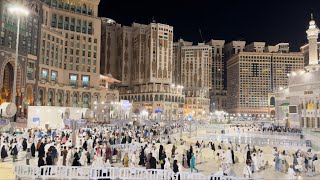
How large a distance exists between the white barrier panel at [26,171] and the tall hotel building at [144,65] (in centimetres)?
9307

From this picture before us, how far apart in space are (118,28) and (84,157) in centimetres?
11857

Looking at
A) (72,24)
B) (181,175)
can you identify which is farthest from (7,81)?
(181,175)

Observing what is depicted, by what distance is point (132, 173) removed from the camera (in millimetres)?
15406

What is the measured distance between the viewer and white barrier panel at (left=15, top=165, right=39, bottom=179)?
14175 mm

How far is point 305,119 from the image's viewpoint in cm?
5662

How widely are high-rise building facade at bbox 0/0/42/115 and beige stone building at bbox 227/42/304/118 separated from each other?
122372mm

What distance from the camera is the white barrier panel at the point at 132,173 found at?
1469cm

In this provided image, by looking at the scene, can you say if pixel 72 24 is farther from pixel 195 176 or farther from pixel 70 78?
pixel 195 176

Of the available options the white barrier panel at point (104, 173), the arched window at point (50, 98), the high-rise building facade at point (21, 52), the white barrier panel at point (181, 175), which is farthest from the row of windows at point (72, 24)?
the white barrier panel at point (181, 175)

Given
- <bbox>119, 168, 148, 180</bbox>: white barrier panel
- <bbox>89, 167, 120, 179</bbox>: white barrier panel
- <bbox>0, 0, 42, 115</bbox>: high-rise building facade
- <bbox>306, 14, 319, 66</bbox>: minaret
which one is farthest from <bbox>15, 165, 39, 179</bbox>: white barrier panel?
<bbox>306, 14, 319, 66</bbox>: minaret

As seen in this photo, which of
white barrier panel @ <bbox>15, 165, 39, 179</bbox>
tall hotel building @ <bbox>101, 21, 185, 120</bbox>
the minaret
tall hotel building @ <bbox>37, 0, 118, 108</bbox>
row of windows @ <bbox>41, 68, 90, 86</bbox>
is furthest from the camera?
tall hotel building @ <bbox>101, 21, 185, 120</bbox>

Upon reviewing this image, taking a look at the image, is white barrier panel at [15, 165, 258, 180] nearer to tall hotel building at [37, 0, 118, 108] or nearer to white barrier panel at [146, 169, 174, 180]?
white barrier panel at [146, 169, 174, 180]

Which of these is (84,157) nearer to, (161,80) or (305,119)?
(305,119)

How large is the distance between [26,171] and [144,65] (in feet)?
360
